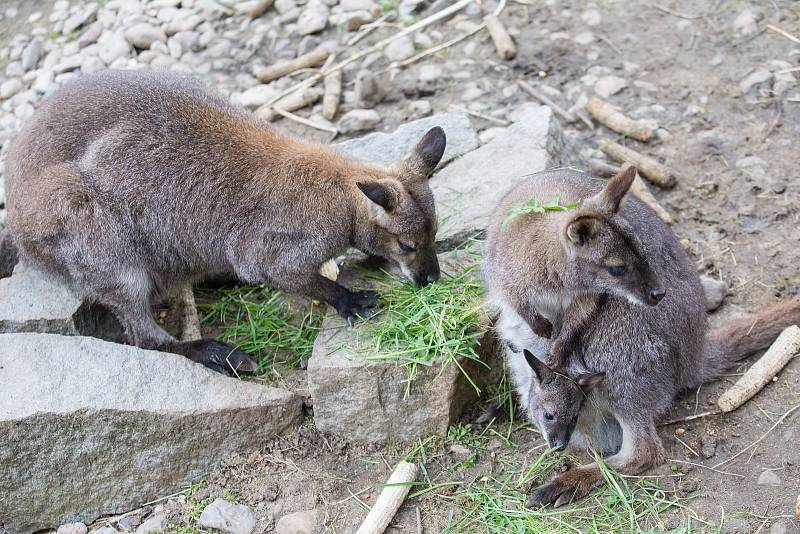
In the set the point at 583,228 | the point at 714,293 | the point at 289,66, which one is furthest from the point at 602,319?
the point at 289,66

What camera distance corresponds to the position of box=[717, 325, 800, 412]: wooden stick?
5.20 metres

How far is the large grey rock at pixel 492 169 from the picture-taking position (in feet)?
20.6

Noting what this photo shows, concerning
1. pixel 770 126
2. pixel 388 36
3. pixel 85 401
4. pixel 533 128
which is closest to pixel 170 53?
pixel 388 36

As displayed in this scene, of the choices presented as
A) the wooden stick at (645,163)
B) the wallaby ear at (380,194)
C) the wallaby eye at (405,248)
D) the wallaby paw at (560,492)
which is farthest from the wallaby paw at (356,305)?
the wooden stick at (645,163)

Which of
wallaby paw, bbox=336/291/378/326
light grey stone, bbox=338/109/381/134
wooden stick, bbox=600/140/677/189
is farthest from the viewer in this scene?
light grey stone, bbox=338/109/381/134

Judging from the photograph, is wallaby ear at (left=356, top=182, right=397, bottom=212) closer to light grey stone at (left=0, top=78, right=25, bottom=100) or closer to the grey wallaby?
the grey wallaby

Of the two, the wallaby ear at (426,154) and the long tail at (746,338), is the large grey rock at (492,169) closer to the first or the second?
the wallaby ear at (426,154)

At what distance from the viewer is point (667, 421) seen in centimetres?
530

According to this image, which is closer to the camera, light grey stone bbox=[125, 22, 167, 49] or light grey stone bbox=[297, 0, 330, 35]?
light grey stone bbox=[297, 0, 330, 35]

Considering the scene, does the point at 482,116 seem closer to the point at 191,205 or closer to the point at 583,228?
the point at 191,205

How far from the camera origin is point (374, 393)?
17.1 feet

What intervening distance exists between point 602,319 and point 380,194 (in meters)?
1.50

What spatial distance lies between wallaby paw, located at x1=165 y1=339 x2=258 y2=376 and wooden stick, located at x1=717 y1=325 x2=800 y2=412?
118 inches

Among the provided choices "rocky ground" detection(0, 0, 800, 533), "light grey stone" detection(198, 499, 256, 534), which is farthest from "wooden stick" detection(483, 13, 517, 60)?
"light grey stone" detection(198, 499, 256, 534)
